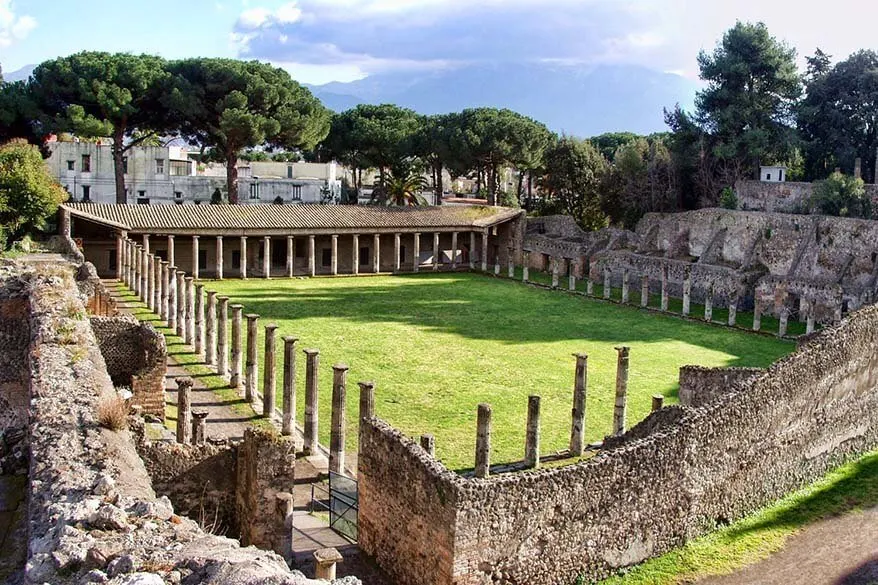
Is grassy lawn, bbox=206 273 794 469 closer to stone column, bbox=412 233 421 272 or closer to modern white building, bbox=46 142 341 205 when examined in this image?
stone column, bbox=412 233 421 272

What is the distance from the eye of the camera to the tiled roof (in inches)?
1754

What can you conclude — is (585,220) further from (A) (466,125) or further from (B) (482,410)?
(B) (482,410)

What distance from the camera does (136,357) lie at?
1975 cm

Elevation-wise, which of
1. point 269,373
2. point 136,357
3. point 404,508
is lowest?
point 269,373

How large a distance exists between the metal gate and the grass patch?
384 cm

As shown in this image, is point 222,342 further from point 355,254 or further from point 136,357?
point 355,254

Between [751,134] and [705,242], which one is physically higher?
[751,134]

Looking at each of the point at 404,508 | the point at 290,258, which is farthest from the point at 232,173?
the point at 404,508

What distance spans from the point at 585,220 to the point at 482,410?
43224mm

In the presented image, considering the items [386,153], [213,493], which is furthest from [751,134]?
[213,493]

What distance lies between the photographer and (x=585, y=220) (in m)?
58.4

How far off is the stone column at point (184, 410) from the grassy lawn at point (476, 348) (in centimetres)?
289

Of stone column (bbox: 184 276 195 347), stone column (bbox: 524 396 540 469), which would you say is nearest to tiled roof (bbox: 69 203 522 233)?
stone column (bbox: 184 276 195 347)

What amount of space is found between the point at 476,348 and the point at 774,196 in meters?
26.0
